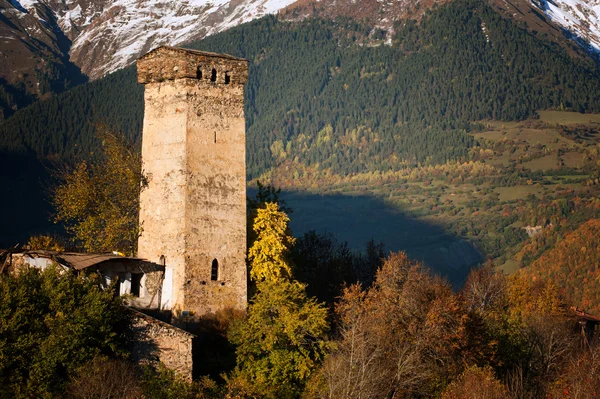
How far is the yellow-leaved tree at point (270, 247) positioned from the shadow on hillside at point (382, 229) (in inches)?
4226

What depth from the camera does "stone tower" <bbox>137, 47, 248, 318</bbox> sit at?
45.8 meters

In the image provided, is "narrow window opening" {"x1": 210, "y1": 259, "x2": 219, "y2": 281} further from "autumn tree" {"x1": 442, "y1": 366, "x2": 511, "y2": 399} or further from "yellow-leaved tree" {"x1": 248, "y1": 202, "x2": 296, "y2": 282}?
"autumn tree" {"x1": 442, "y1": 366, "x2": 511, "y2": 399}

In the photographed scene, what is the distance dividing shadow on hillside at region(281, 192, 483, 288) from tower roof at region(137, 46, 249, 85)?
10961cm

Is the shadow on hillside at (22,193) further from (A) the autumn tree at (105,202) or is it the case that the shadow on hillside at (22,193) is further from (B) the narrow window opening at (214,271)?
(B) the narrow window opening at (214,271)

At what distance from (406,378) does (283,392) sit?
485cm

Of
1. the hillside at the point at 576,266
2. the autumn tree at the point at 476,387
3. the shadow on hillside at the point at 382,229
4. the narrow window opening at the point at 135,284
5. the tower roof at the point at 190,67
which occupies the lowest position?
the shadow on hillside at the point at 382,229

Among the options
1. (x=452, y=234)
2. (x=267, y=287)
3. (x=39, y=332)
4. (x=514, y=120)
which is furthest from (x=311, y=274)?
(x=514, y=120)

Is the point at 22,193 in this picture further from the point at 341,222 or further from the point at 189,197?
the point at 189,197

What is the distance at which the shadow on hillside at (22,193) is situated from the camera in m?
148

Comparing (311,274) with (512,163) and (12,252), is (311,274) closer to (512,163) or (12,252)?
(12,252)

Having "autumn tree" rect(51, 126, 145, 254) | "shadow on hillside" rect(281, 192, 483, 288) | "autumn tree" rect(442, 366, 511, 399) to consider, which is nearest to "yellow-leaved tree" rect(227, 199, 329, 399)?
"autumn tree" rect(442, 366, 511, 399)

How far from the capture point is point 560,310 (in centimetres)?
7069

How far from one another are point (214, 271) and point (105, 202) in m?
12.1

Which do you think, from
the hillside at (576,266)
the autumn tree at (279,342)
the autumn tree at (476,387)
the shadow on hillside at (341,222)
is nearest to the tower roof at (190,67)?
the autumn tree at (279,342)
